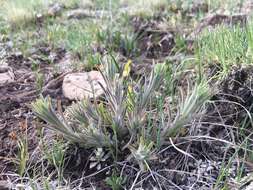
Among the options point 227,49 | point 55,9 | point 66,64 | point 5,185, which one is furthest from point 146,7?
point 5,185

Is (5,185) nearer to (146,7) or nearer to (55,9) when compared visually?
(146,7)

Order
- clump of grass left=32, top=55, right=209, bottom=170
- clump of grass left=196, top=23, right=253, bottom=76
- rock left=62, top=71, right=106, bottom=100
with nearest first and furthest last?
1. clump of grass left=32, top=55, right=209, bottom=170
2. clump of grass left=196, top=23, right=253, bottom=76
3. rock left=62, top=71, right=106, bottom=100

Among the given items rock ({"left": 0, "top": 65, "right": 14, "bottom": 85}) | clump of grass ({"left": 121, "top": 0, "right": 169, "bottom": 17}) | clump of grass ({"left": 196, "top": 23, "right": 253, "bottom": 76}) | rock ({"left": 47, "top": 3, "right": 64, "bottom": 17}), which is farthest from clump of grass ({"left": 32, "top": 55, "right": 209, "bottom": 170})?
rock ({"left": 47, "top": 3, "right": 64, "bottom": 17})

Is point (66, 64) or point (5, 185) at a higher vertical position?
point (66, 64)

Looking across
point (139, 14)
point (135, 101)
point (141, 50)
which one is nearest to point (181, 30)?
point (141, 50)

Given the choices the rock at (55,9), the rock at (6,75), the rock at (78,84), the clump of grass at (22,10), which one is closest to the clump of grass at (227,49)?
the rock at (78,84)

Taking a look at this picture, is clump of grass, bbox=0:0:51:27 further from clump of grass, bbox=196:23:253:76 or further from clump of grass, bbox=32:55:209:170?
clump of grass, bbox=32:55:209:170
